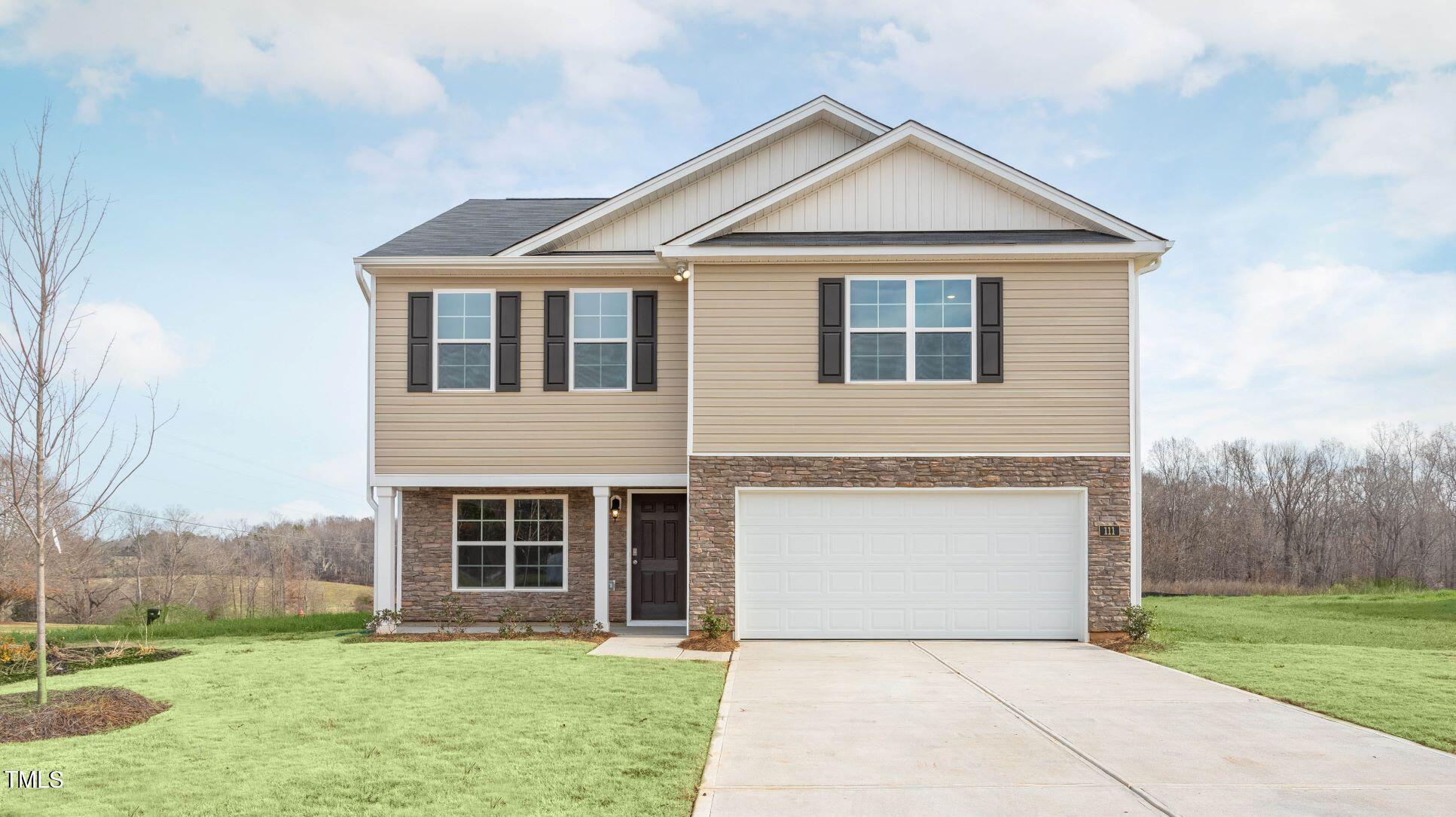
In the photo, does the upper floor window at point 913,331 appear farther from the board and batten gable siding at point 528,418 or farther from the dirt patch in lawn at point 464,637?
the dirt patch in lawn at point 464,637

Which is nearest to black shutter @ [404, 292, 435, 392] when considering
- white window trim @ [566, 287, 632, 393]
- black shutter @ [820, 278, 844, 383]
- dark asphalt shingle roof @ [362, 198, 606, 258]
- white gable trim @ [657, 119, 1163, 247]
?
dark asphalt shingle roof @ [362, 198, 606, 258]

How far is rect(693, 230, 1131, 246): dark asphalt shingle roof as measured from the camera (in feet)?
40.0

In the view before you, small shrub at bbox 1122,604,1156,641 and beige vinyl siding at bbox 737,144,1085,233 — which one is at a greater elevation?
beige vinyl siding at bbox 737,144,1085,233

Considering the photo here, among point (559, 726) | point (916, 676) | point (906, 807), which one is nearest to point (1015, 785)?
point (906, 807)

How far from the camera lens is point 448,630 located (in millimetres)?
13188

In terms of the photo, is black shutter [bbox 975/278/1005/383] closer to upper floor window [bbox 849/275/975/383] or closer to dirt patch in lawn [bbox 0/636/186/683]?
upper floor window [bbox 849/275/975/383]

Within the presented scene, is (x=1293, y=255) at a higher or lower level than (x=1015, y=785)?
higher

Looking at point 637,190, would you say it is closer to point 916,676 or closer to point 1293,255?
point 916,676

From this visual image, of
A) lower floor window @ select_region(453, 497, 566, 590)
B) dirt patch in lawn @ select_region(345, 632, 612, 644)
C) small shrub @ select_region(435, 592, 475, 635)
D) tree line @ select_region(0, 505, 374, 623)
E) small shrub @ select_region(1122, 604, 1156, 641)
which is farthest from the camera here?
tree line @ select_region(0, 505, 374, 623)

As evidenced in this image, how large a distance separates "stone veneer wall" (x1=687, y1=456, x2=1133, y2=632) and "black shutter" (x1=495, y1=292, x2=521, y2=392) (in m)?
2.98

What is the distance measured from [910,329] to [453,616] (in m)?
7.65

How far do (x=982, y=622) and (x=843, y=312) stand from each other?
4461 millimetres

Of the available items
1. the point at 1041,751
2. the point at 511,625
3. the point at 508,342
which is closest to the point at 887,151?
the point at 508,342

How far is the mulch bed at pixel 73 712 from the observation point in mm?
6734
